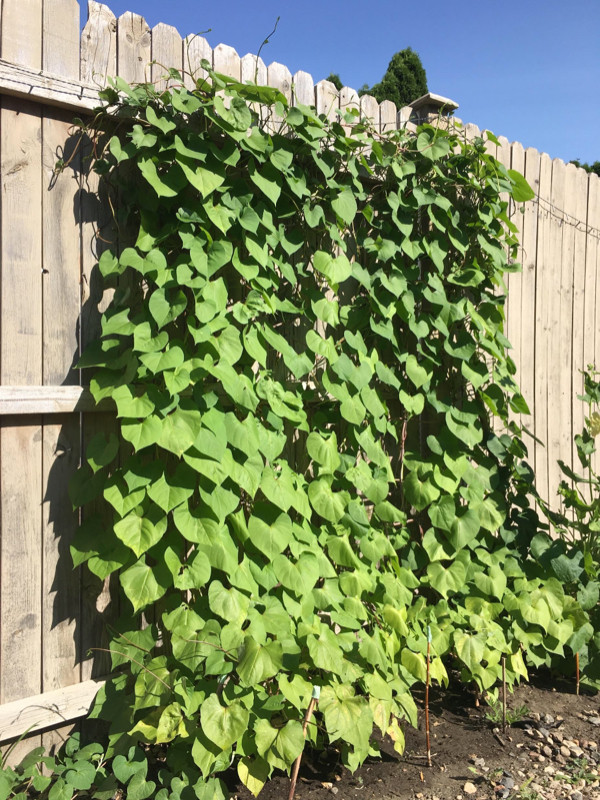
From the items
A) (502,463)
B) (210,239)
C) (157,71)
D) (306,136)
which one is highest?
(157,71)

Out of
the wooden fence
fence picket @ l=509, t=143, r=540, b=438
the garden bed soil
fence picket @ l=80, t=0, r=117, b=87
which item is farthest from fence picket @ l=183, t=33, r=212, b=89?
the garden bed soil

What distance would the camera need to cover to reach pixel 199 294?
6.52 feet

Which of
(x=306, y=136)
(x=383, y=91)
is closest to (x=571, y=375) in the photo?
(x=306, y=136)

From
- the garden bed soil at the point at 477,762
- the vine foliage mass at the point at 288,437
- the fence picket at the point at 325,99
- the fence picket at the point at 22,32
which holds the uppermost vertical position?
the fence picket at the point at 325,99

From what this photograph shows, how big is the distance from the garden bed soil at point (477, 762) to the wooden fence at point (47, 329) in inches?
26.5

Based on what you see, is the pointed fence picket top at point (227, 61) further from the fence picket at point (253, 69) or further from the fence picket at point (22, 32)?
the fence picket at point (22, 32)

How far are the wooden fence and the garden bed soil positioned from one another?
673mm

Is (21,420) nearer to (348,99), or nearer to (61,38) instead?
(61,38)

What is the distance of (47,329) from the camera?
1.97 meters

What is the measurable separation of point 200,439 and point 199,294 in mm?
426

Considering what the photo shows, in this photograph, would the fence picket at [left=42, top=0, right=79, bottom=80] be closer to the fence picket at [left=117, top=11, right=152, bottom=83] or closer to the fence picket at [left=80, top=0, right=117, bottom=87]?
the fence picket at [left=80, top=0, right=117, bottom=87]

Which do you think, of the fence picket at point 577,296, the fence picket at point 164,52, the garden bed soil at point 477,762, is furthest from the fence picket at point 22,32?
the fence picket at point 577,296

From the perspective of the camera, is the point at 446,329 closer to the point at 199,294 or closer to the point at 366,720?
the point at 199,294

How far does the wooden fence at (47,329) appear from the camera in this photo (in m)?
1.90
